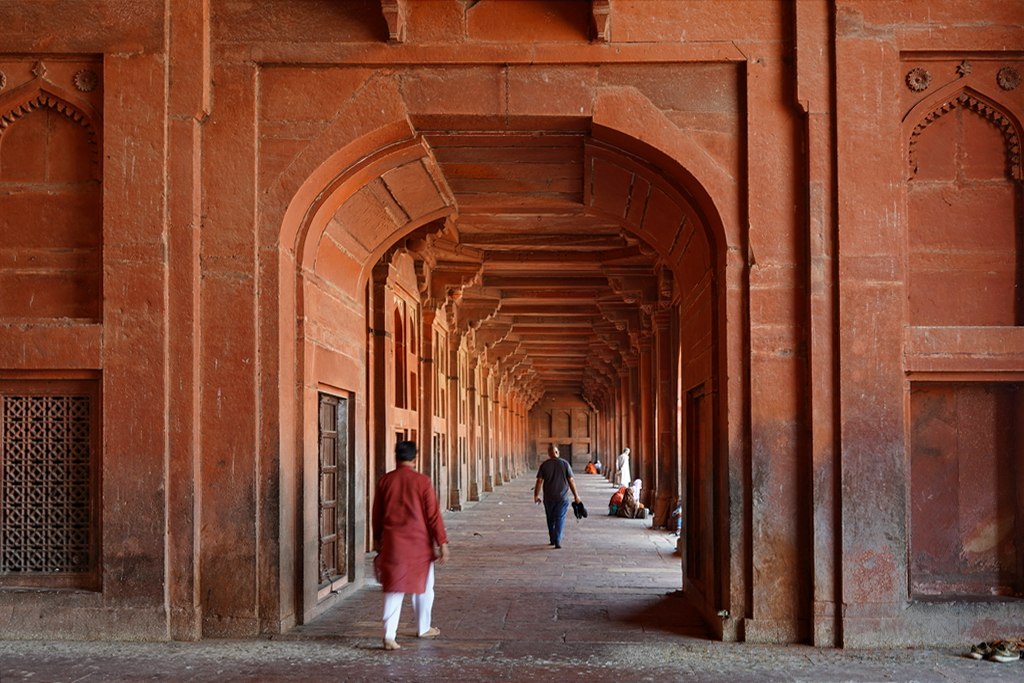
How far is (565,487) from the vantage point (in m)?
14.9

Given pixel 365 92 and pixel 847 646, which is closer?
pixel 847 646

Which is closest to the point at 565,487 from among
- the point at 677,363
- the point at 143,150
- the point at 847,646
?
the point at 677,363

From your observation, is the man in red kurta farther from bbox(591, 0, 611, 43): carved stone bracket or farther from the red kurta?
bbox(591, 0, 611, 43): carved stone bracket

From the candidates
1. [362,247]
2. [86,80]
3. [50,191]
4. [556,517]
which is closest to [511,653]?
[362,247]

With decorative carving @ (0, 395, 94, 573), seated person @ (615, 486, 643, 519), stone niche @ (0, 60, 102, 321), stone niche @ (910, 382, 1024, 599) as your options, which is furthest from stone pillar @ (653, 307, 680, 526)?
stone niche @ (0, 60, 102, 321)

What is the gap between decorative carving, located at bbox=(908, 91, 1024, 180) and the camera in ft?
26.7

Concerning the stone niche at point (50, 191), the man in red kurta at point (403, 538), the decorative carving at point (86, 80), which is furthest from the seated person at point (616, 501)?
the decorative carving at point (86, 80)

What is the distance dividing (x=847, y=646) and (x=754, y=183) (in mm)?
3450

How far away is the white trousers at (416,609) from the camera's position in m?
7.68

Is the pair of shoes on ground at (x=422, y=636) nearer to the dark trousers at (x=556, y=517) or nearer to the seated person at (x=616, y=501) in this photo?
the dark trousers at (x=556, y=517)

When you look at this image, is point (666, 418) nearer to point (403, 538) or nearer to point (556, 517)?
point (556, 517)

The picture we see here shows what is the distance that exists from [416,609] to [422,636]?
213 millimetres

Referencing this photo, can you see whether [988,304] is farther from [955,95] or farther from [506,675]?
[506,675]

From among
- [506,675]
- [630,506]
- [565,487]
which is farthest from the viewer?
[630,506]
